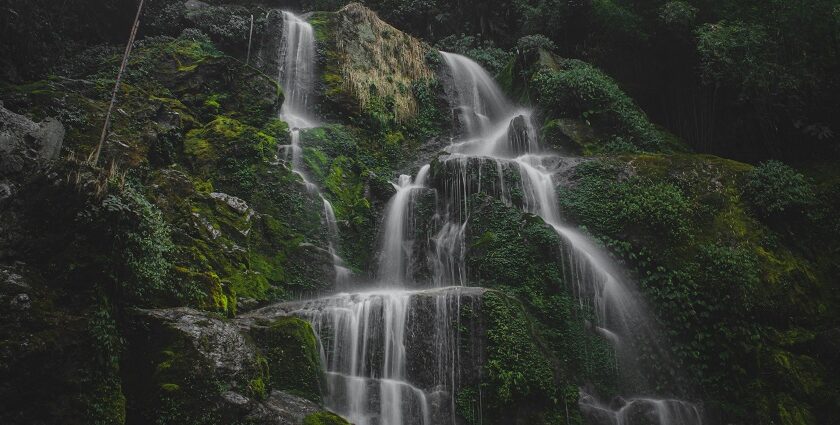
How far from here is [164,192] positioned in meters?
9.15

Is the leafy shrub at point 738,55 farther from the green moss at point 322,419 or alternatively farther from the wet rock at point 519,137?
the green moss at point 322,419

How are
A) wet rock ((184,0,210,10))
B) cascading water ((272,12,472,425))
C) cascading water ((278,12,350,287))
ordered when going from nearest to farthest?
1. cascading water ((272,12,472,425))
2. cascading water ((278,12,350,287))
3. wet rock ((184,0,210,10))

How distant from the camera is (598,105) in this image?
1538cm

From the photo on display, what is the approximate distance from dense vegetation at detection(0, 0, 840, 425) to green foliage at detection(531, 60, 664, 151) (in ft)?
0.26

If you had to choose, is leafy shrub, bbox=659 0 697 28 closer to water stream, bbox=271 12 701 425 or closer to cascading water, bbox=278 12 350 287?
water stream, bbox=271 12 701 425

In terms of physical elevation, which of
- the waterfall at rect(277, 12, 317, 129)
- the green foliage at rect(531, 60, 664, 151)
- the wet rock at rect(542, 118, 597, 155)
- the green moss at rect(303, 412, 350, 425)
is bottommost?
the green moss at rect(303, 412, 350, 425)

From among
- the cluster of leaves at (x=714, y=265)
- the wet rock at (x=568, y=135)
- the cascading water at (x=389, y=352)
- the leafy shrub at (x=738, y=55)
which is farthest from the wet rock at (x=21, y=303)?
the leafy shrub at (x=738, y=55)

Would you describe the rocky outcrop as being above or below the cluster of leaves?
above

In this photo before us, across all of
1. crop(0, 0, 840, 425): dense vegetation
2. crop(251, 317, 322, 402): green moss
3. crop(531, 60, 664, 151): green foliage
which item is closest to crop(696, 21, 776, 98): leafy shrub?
crop(0, 0, 840, 425): dense vegetation

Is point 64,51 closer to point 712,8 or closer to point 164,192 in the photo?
point 164,192

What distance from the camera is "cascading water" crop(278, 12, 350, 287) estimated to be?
13.5 metres

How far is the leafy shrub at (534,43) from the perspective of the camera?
18.8 m

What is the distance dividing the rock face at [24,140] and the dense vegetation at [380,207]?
0.08m

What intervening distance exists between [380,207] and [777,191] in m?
9.45
